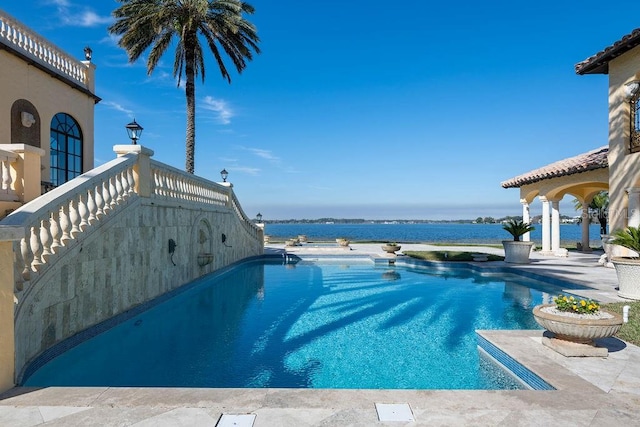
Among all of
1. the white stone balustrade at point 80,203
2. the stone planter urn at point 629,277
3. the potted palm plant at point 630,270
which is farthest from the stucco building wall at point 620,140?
the white stone balustrade at point 80,203

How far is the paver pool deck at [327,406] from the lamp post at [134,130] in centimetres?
740

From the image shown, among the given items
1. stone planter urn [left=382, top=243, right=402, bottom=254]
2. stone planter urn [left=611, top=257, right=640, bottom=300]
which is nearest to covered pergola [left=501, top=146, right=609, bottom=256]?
stone planter urn [left=382, top=243, right=402, bottom=254]

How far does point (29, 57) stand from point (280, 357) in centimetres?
1327

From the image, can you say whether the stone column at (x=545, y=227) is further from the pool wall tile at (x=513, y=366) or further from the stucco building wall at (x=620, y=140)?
the pool wall tile at (x=513, y=366)

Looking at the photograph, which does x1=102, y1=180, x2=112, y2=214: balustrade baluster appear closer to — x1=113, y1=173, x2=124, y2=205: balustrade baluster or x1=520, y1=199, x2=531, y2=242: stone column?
x1=113, y1=173, x2=124, y2=205: balustrade baluster

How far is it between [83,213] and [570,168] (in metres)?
21.3

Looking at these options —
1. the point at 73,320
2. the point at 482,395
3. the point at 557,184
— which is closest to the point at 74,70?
the point at 73,320

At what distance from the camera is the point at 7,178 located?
6.81m

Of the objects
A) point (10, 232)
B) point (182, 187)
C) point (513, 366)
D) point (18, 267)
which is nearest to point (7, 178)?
point (18, 267)

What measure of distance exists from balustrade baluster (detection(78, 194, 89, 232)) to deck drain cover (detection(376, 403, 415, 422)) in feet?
20.1

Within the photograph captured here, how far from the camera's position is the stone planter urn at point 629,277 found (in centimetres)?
969

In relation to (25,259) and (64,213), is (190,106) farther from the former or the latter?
(25,259)

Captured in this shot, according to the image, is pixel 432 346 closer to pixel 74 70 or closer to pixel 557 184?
pixel 74 70

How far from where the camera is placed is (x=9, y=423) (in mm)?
3650
